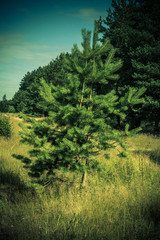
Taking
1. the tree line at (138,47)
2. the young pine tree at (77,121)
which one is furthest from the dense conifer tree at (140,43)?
the young pine tree at (77,121)

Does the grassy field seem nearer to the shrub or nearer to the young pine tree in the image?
the young pine tree

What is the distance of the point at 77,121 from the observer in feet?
10.6

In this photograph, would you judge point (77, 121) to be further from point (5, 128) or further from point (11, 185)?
point (5, 128)

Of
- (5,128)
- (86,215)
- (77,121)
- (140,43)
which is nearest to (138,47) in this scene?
(140,43)

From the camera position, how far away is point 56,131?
11.4ft

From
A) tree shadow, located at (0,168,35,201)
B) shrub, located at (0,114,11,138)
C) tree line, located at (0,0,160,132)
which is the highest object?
tree line, located at (0,0,160,132)

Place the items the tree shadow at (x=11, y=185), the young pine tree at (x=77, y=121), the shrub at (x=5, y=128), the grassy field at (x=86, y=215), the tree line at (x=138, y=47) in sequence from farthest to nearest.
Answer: the tree line at (x=138, y=47) < the shrub at (x=5, y=128) < the tree shadow at (x=11, y=185) < the young pine tree at (x=77, y=121) < the grassy field at (x=86, y=215)

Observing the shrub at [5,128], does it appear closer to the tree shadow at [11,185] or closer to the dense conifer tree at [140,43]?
the tree shadow at [11,185]

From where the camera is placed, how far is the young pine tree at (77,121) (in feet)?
9.87

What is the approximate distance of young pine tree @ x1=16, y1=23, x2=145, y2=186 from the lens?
3.01 metres

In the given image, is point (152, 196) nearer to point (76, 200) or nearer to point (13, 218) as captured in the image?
point (76, 200)

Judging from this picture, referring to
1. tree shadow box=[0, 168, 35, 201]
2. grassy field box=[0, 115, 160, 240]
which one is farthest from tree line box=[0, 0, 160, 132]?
grassy field box=[0, 115, 160, 240]

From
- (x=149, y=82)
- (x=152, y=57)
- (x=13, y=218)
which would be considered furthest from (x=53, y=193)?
(x=152, y=57)

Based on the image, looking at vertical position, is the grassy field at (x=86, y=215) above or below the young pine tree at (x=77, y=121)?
below
